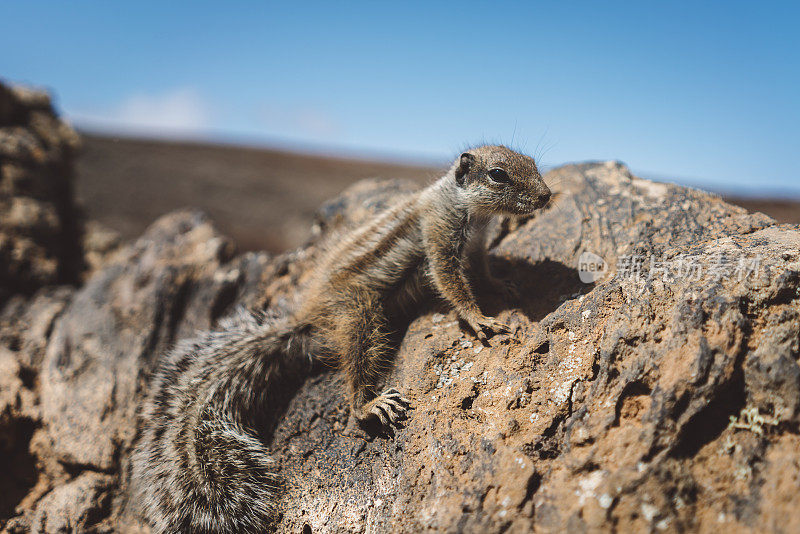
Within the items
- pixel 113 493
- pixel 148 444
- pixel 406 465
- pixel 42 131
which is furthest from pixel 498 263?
pixel 42 131

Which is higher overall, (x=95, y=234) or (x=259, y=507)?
(x=95, y=234)

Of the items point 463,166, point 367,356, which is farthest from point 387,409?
point 463,166

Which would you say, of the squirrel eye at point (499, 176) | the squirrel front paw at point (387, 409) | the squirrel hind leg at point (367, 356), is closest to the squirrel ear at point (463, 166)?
the squirrel eye at point (499, 176)

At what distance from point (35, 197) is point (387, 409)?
5.87 metres

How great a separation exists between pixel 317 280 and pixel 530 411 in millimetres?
2181

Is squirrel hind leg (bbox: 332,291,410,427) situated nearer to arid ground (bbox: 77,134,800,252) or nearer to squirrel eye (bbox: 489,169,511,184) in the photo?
squirrel eye (bbox: 489,169,511,184)

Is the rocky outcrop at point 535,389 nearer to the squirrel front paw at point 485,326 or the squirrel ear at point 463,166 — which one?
the squirrel front paw at point 485,326

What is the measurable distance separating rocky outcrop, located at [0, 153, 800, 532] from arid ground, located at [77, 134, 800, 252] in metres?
7.36

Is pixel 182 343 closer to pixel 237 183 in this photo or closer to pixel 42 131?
pixel 42 131

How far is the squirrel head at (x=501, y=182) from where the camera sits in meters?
3.63

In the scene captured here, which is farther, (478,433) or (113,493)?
(113,493)

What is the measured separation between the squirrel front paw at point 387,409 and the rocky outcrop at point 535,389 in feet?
0.32

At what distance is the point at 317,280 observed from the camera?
4172 millimetres

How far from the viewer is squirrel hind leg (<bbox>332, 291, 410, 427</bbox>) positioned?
322 centimetres
